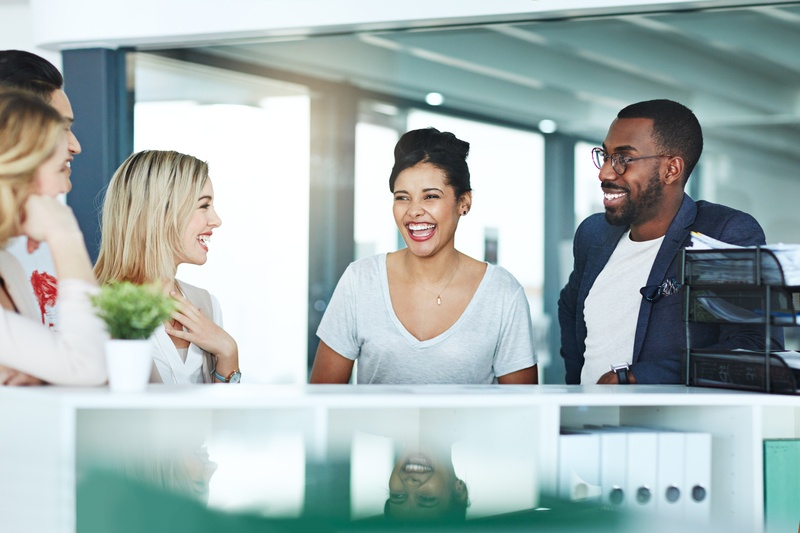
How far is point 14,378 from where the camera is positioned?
216 cm

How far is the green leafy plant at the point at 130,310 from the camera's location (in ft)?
6.72

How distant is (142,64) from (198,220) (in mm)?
2354

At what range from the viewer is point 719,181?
15.1ft

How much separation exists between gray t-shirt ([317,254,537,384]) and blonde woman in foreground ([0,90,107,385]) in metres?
1.09

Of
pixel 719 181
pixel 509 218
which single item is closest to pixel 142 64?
pixel 509 218

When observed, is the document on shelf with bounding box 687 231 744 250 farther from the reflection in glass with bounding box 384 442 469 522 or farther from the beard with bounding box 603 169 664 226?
the reflection in glass with bounding box 384 442 469 522

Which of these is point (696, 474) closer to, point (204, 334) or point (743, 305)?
point (743, 305)

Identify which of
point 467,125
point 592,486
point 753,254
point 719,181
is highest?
point 467,125

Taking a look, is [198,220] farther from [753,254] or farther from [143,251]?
[753,254]

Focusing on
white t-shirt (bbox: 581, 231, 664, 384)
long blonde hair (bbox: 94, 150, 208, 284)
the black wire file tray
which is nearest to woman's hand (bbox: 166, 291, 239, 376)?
long blonde hair (bbox: 94, 150, 208, 284)

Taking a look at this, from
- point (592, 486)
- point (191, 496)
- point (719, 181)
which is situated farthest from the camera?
point (719, 181)

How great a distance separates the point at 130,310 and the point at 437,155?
54.6 inches

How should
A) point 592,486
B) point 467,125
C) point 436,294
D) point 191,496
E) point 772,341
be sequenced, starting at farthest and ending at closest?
point 467,125 → point 436,294 → point 772,341 → point 592,486 → point 191,496

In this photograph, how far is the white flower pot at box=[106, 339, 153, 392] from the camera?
6.76ft
